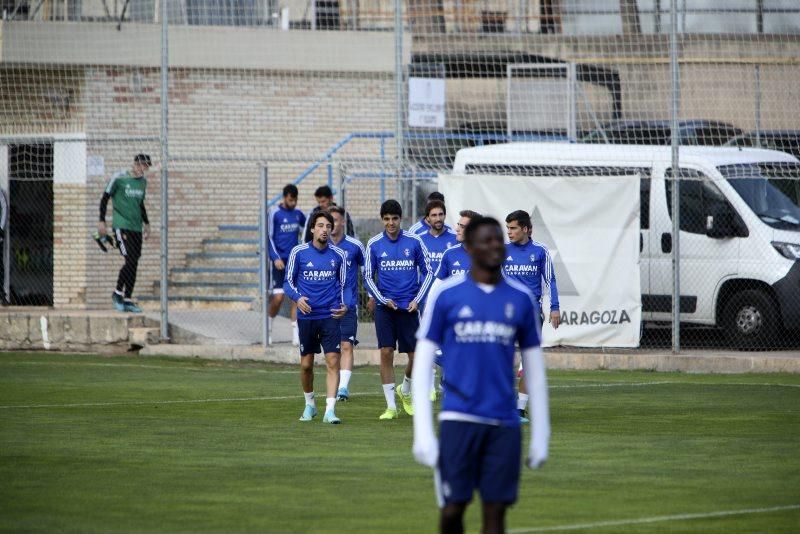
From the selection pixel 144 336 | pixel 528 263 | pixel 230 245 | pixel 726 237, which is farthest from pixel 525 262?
pixel 230 245

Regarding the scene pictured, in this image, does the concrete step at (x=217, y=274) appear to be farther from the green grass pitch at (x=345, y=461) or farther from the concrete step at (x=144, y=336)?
the green grass pitch at (x=345, y=461)

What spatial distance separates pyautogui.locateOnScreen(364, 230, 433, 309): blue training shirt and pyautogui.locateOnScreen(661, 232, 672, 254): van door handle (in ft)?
22.3

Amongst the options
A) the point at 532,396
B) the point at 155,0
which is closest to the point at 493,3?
the point at 155,0

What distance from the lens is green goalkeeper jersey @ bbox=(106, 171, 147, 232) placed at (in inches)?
943

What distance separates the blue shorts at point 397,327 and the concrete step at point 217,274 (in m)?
11.5

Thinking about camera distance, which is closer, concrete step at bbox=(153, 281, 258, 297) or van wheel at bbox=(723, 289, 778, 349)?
van wheel at bbox=(723, 289, 778, 349)

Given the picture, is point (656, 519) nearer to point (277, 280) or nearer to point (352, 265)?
point (352, 265)

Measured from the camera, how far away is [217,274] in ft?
90.5

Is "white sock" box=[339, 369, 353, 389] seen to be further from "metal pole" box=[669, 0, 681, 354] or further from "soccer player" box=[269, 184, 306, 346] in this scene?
"metal pole" box=[669, 0, 681, 354]

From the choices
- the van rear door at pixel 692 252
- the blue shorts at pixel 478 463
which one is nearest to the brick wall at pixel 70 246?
the van rear door at pixel 692 252

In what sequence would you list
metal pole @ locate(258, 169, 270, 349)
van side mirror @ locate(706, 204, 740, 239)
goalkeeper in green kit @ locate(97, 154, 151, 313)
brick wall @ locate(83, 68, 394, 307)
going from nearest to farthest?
1. van side mirror @ locate(706, 204, 740, 239)
2. metal pole @ locate(258, 169, 270, 349)
3. goalkeeper in green kit @ locate(97, 154, 151, 313)
4. brick wall @ locate(83, 68, 394, 307)

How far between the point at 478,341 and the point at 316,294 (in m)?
7.84

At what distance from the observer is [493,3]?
30.8 meters

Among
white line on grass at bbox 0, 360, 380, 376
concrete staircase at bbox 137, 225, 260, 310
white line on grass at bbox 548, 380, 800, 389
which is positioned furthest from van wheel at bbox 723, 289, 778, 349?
concrete staircase at bbox 137, 225, 260, 310
